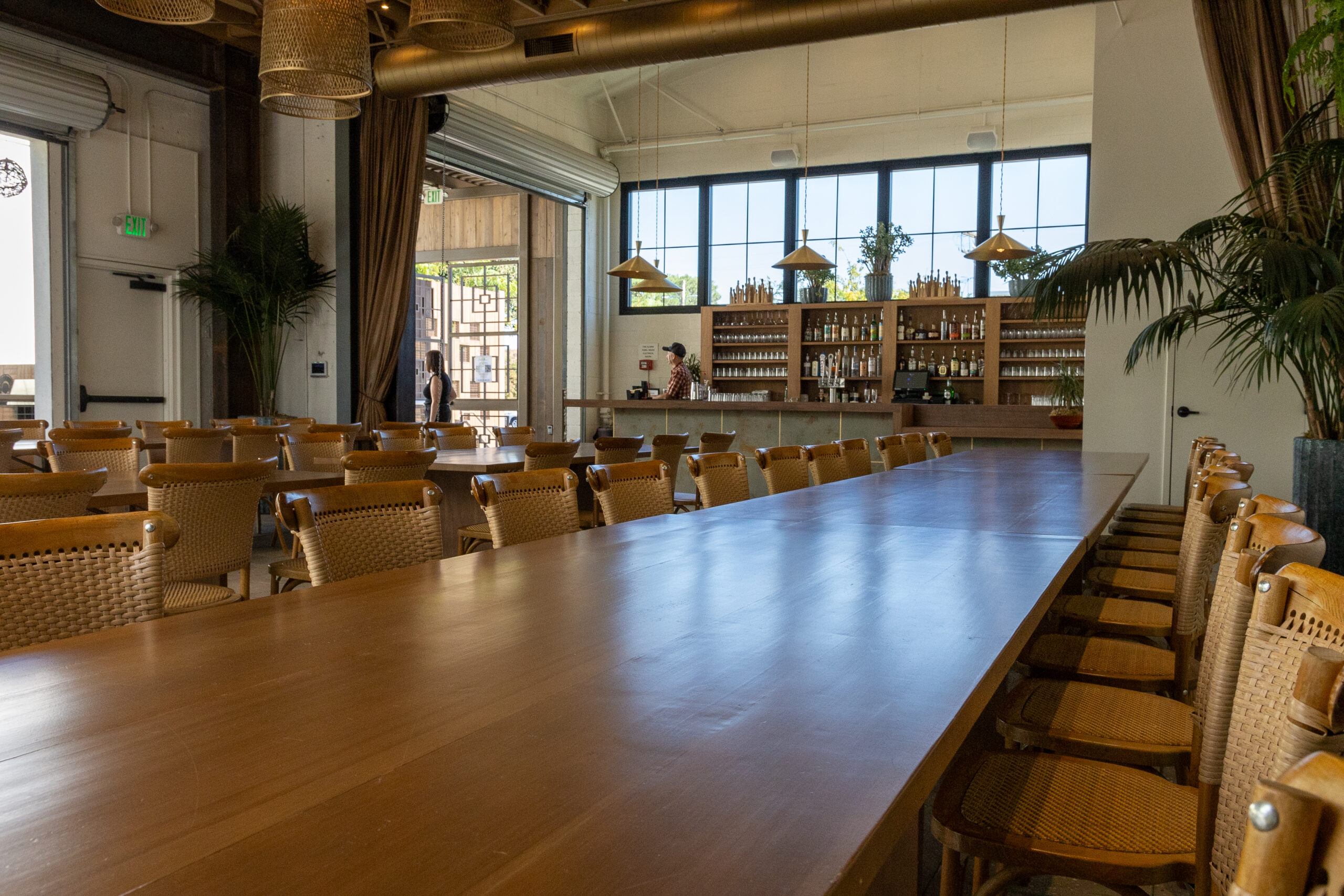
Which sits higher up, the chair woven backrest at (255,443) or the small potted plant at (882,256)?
the small potted plant at (882,256)

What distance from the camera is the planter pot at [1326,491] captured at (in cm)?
450

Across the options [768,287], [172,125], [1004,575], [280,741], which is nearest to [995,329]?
[768,287]

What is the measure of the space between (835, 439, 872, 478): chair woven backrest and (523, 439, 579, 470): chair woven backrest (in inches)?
53.7

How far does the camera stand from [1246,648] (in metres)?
1.17

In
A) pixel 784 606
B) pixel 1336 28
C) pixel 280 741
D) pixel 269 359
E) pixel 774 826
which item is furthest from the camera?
pixel 269 359

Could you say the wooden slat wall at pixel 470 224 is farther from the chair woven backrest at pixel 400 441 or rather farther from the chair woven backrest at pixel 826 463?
the chair woven backrest at pixel 826 463

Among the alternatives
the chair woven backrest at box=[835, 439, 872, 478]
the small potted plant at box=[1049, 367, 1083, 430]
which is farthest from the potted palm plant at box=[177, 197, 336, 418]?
the small potted plant at box=[1049, 367, 1083, 430]

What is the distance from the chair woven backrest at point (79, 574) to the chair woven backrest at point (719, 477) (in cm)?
196

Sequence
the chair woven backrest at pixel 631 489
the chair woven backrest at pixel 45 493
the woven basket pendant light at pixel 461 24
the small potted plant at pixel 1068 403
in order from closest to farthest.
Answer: the chair woven backrest at pixel 45 493 → the chair woven backrest at pixel 631 489 → the woven basket pendant light at pixel 461 24 → the small potted plant at pixel 1068 403

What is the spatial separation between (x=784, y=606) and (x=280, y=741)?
32.0 inches

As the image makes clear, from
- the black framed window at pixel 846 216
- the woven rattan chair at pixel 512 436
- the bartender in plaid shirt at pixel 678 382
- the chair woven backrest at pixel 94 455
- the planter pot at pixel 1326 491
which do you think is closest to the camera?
the chair woven backrest at pixel 94 455

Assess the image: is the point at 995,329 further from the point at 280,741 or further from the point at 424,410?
the point at 280,741

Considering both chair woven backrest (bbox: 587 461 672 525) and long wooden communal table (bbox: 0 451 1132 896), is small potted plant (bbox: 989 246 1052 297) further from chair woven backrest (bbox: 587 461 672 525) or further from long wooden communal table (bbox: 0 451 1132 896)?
long wooden communal table (bbox: 0 451 1132 896)

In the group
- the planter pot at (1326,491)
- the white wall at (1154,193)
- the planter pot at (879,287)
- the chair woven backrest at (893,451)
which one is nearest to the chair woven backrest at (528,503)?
the chair woven backrest at (893,451)
